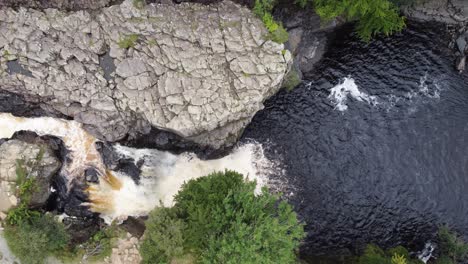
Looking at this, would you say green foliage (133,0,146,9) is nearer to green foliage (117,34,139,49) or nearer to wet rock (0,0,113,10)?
wet rock (0,0,113,10)

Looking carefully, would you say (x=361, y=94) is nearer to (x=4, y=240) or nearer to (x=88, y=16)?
(x=88, y=16)

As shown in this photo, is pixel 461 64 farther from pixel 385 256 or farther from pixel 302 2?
pixel 385 256

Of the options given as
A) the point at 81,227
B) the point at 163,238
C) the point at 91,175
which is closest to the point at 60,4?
the point at 91,175

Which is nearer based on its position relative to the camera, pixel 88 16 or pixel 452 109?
pixel 88 16

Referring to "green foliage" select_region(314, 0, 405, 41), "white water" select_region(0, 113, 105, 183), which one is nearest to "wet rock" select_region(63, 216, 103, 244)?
"white water" select_region(0, 113, 105, 183)

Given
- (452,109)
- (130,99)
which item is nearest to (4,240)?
(130,99)
